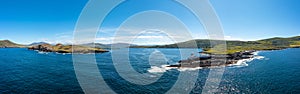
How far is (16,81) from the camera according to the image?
56156mm

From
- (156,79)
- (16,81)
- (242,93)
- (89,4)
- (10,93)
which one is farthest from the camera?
(156,79)

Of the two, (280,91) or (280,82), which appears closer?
(280,91)

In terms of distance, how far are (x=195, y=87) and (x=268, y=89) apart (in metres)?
16.4

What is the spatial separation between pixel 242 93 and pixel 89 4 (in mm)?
39536

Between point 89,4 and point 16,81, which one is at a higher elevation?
point 89,4

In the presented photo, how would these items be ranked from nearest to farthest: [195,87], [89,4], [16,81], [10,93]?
[89,4] → [10,93] → [195,87] → [16,81]

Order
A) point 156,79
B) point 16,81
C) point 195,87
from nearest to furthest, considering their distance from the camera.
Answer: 1. point 195,87
2. point 16,81
3. point 156,79

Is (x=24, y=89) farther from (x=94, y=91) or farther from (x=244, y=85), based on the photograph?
(x=244, y=85)


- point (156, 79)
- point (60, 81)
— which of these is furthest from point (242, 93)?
point (60, 81)

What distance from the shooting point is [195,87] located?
5247 cm

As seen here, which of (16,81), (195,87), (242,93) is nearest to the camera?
(242,93)

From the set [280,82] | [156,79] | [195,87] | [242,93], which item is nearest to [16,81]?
[156,79]

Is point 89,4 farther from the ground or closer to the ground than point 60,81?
farther from the ground

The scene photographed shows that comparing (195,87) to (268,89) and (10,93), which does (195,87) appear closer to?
(268,89)
